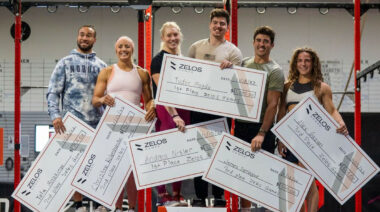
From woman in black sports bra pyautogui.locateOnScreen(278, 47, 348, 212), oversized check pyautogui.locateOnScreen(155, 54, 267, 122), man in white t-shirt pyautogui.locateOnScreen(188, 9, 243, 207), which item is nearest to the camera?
oversized check pyautogui.locateOnScreen(155, 54, 267, 122)

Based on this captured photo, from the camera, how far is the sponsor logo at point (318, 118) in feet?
14.4

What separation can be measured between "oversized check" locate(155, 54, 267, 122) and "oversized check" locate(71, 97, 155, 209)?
31 cm

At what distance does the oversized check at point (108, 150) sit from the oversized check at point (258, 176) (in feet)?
1.96

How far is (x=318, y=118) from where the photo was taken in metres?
4.41

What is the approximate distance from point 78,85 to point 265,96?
143 centimetres

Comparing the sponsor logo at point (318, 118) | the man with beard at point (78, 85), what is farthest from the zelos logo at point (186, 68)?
the sponsor logo at point (318, 118)

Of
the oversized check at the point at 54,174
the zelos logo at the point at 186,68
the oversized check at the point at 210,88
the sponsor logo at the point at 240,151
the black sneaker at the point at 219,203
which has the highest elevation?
the zelos logo at the point at 186,68

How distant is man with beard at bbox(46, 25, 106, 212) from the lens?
459 cm

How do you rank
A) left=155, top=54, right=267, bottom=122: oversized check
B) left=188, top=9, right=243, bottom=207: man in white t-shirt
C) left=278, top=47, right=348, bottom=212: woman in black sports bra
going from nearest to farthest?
left=155, top=54, right=267, bottom=122: oversized check < left=188, top=9, right=243, bottom=207: man in white t-shirt < left=278, top=47, right=348, bottom=212: woman in black sports bra

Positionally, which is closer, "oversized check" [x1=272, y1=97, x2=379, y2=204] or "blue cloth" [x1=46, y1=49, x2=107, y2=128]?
"oversized check" [x1=272, y1=97, x2=379, y2=204]

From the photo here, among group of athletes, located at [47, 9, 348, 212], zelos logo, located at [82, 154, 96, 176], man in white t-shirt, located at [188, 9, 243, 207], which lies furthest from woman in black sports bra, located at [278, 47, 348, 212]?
zelos logo, located at [82, 154, 96, 176]

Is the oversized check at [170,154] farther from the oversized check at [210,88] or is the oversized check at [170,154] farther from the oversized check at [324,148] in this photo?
the oversized check at [324,148]

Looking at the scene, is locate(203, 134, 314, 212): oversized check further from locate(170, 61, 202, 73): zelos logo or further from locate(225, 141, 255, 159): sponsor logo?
locate(170, 61, 202, 73): zelos logo

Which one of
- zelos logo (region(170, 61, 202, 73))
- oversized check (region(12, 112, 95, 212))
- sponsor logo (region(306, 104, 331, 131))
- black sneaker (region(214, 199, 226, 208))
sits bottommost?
black sneaker (region(214, 199, 226, 208))
